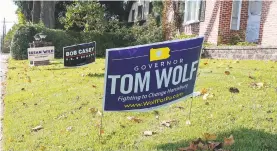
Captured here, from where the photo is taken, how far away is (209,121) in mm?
4426

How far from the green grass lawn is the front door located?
703cm

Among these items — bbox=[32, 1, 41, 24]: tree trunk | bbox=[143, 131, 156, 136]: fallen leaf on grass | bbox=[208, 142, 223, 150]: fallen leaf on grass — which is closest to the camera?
bbox=[208, 142, 223, 150]: fallen leaf on grass

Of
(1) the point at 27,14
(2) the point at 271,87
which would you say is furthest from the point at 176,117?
(1) the point at 27,14

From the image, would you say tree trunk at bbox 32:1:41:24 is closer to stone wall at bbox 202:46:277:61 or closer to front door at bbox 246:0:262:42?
stone wall at bbox 202:46:277:61

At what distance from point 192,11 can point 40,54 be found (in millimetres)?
7089

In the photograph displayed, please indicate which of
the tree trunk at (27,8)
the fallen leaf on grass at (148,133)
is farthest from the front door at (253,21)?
the tree trunk at (27,8)

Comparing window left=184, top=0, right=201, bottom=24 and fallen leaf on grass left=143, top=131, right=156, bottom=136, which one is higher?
window left=184, top=0, right=201, bottom=24

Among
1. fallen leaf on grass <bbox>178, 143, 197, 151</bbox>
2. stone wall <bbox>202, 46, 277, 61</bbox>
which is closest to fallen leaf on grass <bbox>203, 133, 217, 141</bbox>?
fallen leaf on grass <bbox>178, 143, 197, 151</bbox>

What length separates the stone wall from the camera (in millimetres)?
9398

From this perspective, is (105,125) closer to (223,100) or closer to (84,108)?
(84,108)

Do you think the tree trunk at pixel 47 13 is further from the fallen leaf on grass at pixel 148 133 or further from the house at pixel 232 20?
Result: the fallen leaf on grass at pixel 148 133

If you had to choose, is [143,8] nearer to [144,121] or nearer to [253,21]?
[253,21]

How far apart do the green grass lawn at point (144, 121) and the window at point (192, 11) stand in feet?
30.0

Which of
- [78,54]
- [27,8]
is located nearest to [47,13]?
[27,8]
